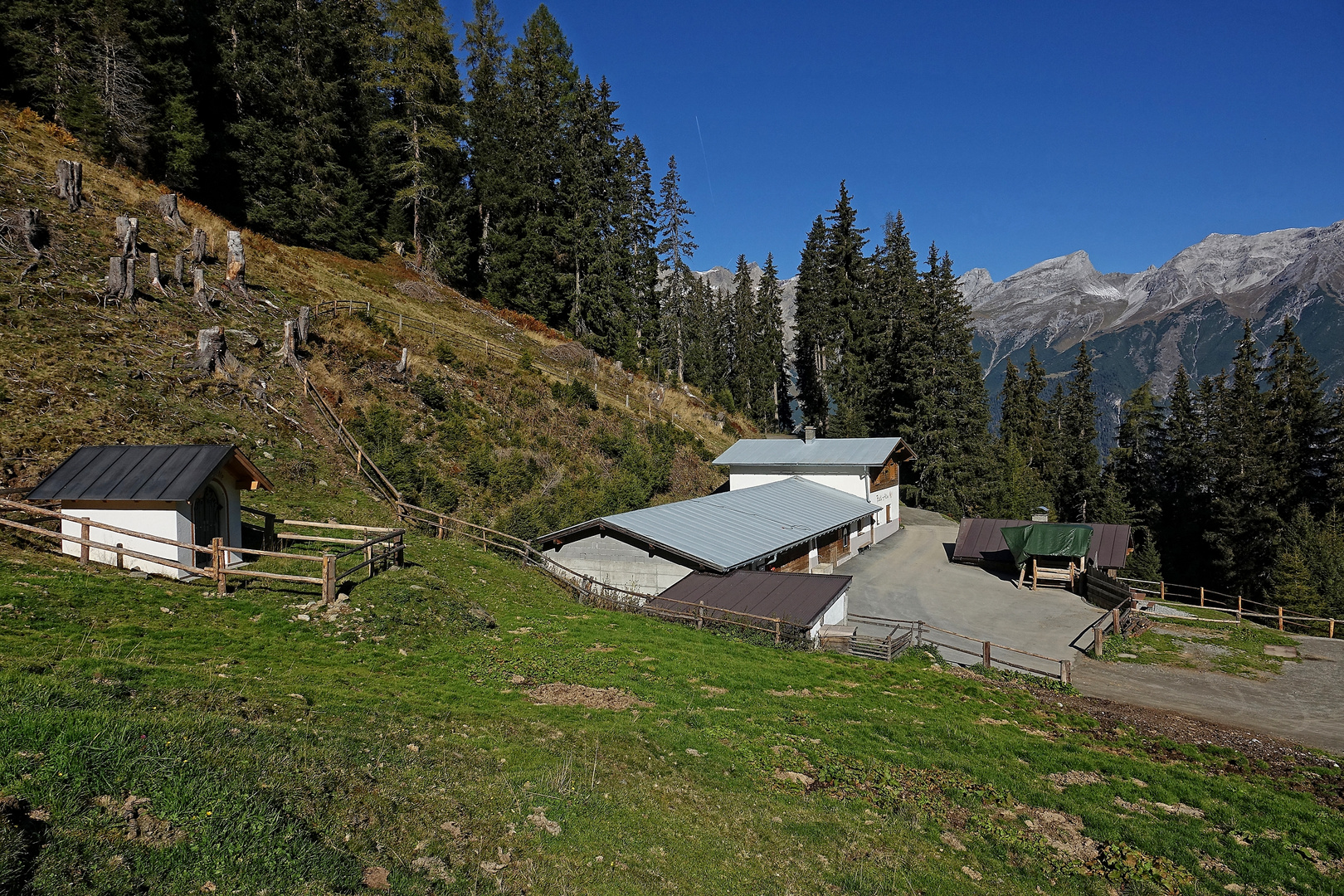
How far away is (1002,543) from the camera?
37.1m

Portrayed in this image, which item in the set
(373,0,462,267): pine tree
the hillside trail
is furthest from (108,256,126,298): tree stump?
the hillside trail

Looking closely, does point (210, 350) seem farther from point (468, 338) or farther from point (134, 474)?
point (468, 338)

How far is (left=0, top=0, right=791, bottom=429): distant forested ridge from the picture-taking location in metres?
36.4

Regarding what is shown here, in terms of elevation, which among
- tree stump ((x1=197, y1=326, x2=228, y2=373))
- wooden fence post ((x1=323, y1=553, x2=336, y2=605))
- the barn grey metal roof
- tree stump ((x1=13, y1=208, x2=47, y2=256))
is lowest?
wooden fence post ((x1=323, y1=553, x2=336, y2=605))

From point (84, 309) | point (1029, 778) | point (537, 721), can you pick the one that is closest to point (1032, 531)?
point (1029, 778)

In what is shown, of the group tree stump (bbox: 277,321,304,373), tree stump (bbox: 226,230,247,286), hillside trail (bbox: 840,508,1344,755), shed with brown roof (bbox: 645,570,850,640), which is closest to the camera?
hillside trail (bbox: 840,508,1344,755)

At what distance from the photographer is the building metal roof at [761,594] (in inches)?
886

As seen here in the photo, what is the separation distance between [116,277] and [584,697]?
26.8m

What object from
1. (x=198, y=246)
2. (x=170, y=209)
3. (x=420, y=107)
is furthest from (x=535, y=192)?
(x=198, y=246)

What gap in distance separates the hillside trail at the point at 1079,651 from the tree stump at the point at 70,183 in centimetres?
4007

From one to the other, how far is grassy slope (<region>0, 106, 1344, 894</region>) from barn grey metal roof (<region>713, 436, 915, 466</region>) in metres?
24.6

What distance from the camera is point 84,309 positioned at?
2511 centimetres

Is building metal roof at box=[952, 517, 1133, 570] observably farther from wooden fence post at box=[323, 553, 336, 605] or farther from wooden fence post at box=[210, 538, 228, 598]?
wooden fence post at box=[210, 538, 228, 598]

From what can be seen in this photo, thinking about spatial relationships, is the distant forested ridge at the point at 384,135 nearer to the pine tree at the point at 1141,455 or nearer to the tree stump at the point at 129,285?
the tree stump at the point at 129,285
